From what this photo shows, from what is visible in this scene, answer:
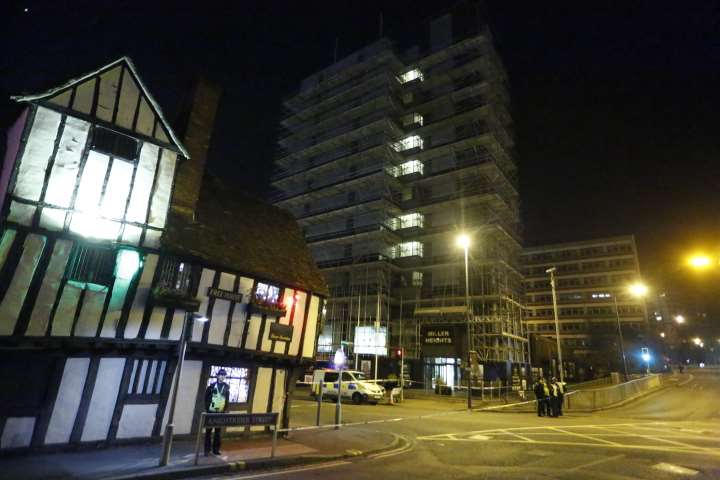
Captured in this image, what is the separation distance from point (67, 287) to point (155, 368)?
10.1 ft

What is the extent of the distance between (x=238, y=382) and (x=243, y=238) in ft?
15.9

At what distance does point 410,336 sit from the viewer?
41.4 m

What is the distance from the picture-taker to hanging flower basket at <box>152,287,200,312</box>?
1074cm

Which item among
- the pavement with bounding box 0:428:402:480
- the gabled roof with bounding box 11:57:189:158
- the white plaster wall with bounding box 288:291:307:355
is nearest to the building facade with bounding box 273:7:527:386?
the white plaster wall with bounding box 288:291:307:355

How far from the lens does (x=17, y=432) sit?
8883mm

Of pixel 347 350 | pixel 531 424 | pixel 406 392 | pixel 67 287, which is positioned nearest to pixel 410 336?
pixel 347 350

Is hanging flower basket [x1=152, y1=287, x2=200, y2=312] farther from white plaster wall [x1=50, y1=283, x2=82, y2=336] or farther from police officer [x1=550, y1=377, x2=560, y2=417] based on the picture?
police officer [x1=550, y1=377, x2=560, y2=417]

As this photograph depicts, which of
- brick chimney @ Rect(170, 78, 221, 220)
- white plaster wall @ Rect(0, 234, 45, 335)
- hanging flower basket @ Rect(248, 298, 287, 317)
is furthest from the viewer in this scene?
brick chimney @ Rect(170, 78, 221, 220)

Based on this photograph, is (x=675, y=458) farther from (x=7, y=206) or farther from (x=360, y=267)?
(x=360, y=267)

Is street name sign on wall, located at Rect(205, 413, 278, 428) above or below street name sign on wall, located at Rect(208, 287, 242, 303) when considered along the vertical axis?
below

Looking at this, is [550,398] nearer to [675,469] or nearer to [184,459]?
[675,469]

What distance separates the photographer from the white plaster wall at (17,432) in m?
8.74

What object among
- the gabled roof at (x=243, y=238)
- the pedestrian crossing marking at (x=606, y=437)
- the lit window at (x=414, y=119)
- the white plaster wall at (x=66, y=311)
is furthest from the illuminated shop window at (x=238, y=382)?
the lit window at (x=414, y=119)

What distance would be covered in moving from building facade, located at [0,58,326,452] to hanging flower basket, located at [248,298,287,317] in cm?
5
